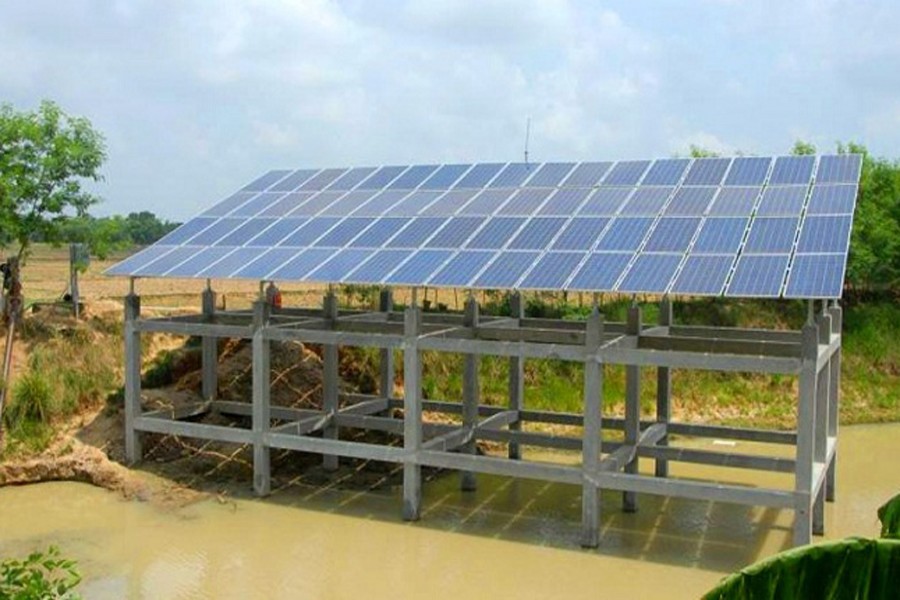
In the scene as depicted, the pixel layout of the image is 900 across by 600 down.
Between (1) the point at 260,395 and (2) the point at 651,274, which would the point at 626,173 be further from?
(1) the point at 260,395

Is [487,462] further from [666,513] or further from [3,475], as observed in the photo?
[3,475]

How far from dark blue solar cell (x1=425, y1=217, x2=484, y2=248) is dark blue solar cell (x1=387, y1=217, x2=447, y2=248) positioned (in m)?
0.16

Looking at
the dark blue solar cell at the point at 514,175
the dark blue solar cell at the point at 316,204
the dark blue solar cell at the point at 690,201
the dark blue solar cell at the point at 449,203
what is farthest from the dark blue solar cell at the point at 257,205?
the dark blue solar cell at the point at 690,201

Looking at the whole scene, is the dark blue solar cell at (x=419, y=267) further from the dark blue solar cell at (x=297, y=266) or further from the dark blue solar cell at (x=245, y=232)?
the dark blue solar cell at (x=245, y=232)

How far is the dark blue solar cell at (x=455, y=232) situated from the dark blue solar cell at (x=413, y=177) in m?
2.26

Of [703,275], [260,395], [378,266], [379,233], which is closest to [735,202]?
[703,275]

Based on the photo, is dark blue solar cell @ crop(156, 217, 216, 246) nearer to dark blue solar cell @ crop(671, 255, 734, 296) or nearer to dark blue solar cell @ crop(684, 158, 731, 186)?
dark blue solar cell @ crop(684, 158, 731, 186)

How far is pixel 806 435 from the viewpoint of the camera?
446 inches

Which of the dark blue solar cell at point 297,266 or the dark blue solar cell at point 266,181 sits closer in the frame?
the dark blue solar cell at point 297,266

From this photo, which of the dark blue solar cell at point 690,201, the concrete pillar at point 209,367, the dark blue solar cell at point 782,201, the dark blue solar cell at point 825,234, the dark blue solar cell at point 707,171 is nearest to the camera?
the dark blue solar cell at point 825,234

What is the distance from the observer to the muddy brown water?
1159cm

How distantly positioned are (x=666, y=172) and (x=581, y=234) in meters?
2.39

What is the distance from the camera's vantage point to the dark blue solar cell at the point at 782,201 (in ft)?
43.5

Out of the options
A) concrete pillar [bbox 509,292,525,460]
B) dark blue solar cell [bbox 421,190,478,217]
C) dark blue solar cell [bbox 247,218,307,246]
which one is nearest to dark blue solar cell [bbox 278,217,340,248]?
dark blue solar cell [bbox 247,218,307,246]
